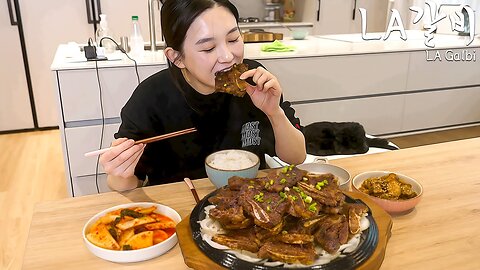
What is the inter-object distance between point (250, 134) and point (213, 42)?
397mm

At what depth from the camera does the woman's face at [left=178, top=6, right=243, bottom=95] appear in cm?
129

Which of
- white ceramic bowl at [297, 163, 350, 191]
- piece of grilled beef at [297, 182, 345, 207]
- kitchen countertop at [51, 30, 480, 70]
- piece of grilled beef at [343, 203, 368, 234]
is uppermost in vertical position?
kitchen countertop at [51, 30, 480, 70]

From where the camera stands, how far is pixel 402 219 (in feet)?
3.53

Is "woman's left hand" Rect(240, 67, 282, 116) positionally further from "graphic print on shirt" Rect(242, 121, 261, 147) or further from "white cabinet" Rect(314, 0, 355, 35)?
"white cabinet" Rect(314, 0, 355, 35)

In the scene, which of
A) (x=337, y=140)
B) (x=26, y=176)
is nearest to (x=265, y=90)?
(x=337, y=140)

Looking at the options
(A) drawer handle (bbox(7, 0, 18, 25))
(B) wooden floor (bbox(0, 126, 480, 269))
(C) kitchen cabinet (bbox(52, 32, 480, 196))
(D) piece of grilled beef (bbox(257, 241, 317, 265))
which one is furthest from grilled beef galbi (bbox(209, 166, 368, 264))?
(A) drawer handle (bbox(7, 0, 18, 25))

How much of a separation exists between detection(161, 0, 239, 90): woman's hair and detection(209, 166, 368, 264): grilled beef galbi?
602 mm

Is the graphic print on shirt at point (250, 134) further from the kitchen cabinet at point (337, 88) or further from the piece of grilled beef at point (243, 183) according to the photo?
the kitchen cabinet at point (337, 88)

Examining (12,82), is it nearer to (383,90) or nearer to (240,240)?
(383,90)

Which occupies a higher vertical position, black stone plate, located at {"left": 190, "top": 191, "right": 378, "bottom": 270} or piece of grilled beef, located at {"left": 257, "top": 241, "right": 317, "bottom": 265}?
piece of grilled beef, located at {"left": 257, "top": 241, "right": 317, "bottom": 265}

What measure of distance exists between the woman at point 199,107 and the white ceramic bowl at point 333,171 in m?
0.20

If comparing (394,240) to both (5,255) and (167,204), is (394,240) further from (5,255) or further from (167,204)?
(5,255)

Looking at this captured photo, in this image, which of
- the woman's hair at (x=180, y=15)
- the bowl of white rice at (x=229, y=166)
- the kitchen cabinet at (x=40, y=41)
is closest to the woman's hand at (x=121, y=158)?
the bowl of white rice at (x=229, y=166)

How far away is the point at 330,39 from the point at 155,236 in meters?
3.15
